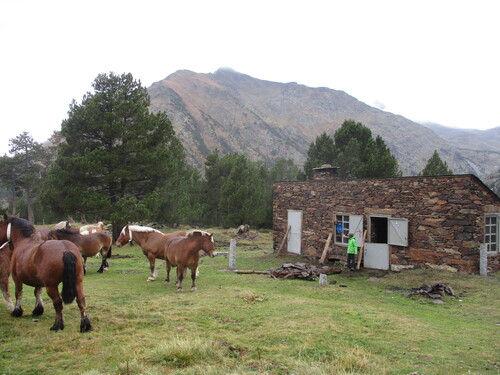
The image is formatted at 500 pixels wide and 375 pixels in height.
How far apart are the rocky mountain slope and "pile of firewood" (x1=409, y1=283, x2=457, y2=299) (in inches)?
3223

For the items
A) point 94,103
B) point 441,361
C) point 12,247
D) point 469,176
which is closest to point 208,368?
point 441,361

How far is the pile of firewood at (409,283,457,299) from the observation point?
10.6 m

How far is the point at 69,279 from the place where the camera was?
244 inches

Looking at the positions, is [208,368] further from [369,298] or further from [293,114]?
[293,114]

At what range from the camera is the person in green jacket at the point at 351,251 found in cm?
1494

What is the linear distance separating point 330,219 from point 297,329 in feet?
36.3

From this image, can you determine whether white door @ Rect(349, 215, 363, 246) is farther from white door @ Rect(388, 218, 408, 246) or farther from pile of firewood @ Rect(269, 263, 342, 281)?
pile of firewood @ Rect(269, 263, 342, 281)

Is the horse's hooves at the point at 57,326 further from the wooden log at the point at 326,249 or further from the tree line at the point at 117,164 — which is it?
the tree line at the point at 117,164

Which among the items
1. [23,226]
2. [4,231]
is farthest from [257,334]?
[4,231]

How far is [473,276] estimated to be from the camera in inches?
488

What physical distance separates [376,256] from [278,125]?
135 metres

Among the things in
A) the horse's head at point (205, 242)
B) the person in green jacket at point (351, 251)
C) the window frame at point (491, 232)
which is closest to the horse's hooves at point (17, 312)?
the horse's head at point (205, 242)

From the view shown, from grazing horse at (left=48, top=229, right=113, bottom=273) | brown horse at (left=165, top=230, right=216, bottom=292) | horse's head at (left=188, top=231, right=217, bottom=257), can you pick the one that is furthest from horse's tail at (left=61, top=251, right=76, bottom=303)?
grazing horse at (left=48, top=229, right=113, bottom=273)

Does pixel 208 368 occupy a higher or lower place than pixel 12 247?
lower
